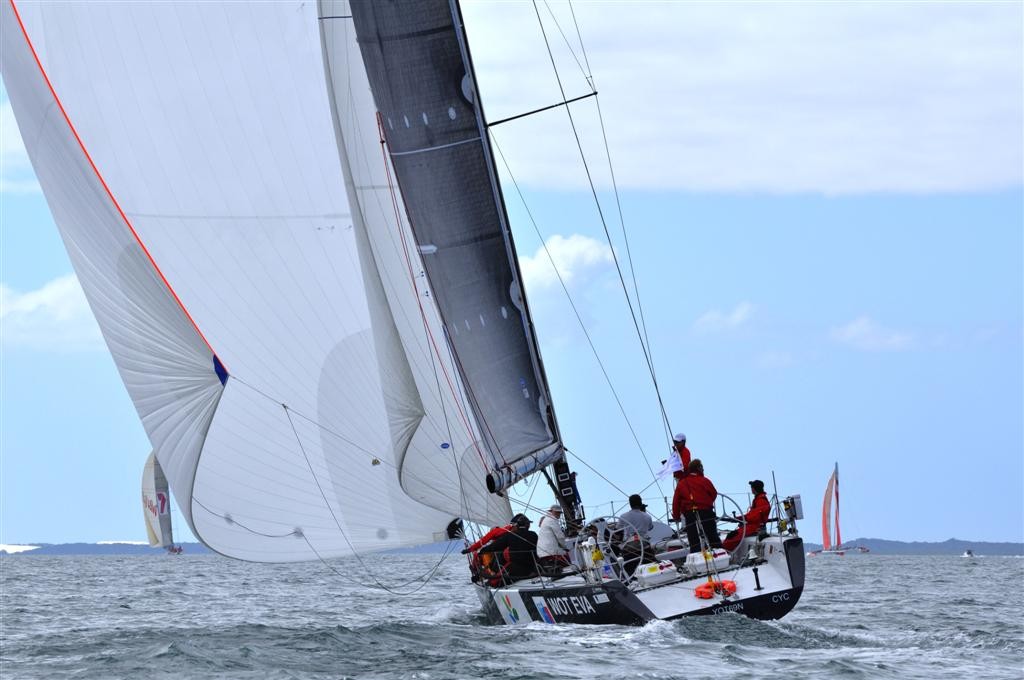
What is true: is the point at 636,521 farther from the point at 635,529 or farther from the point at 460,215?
the point at 460,215

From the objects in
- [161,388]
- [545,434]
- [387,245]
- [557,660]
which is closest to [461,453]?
[545,434]

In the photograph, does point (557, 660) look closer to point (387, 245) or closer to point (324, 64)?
point (387, 245)

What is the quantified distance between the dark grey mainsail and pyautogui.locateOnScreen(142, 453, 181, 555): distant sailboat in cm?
2787

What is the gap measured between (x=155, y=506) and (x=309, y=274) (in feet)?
94.7

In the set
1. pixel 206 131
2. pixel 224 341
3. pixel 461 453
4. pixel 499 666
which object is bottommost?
pixel 499 666

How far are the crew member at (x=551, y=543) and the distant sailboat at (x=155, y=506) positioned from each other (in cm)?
2774

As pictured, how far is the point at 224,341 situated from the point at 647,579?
473 cm

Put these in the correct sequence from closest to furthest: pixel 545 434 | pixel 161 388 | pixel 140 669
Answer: pixel 140 669
pixel 161 388
pixel 545 434

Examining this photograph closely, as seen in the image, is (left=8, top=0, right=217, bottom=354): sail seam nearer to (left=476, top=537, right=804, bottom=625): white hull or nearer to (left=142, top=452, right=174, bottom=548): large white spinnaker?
(left=476, top=537, right=804, bottom=625): white hull

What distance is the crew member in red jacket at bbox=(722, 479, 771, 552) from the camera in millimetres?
13156

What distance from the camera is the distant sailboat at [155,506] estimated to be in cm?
4062

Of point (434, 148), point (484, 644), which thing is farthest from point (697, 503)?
point (434, 148)

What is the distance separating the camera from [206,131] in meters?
13.7

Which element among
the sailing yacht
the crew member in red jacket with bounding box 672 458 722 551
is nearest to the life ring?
the sailing yacht
